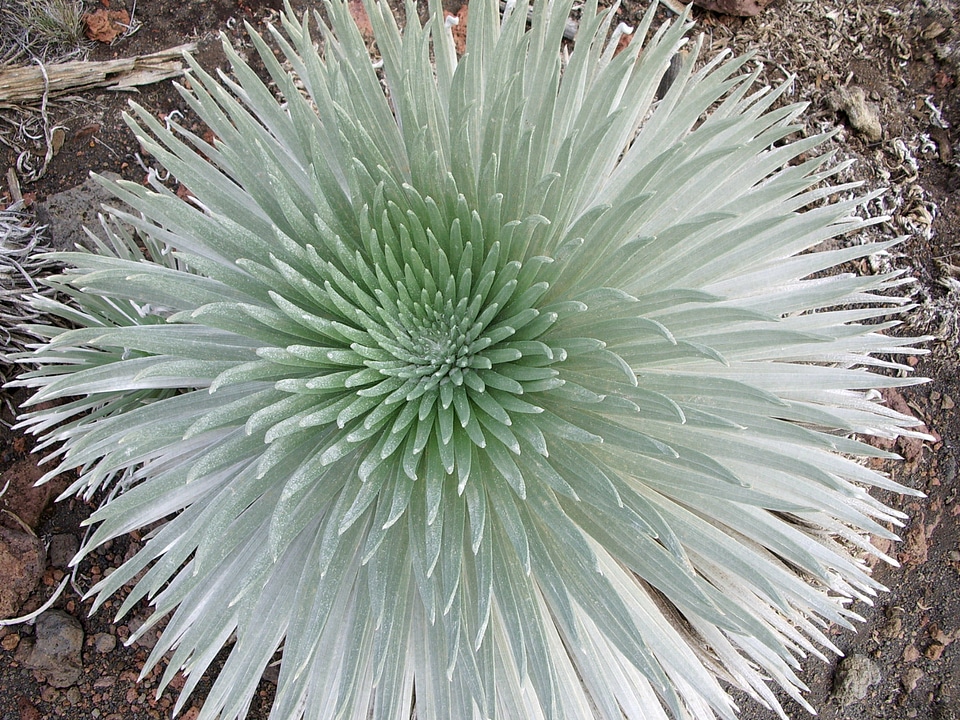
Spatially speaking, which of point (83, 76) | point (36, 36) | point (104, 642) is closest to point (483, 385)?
point (104, 642)

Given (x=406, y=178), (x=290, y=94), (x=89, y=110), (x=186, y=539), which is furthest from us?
(x=89, y=110)

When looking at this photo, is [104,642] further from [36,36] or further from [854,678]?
[854,678]

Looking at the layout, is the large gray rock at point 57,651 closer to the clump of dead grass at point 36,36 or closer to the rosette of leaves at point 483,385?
the rosette of leaves at point 483,385

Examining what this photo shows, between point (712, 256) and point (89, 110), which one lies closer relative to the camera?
point (712, 256)

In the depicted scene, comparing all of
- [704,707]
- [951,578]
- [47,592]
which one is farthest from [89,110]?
[951,578]

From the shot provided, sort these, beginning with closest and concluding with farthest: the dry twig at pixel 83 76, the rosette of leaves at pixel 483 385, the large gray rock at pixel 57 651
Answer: the rosette of leaves at pixel 483 385 < the large gray rock at pixel 57 651 < the dry twig at pixel 83 76

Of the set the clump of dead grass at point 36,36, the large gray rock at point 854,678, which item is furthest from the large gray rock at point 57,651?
the large gray rock at point 854,678

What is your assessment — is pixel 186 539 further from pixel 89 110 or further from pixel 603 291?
pixel 89 110
